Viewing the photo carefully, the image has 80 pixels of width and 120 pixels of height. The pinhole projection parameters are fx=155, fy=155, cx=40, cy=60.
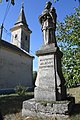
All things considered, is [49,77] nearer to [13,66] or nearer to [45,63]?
[45,63]

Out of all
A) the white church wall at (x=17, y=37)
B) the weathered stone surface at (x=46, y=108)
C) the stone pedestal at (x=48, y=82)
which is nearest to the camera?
the weathered stone surface at (x=46, y=108)

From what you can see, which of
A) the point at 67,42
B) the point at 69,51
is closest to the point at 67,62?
the point at 69,51

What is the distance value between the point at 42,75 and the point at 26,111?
4.65 feet

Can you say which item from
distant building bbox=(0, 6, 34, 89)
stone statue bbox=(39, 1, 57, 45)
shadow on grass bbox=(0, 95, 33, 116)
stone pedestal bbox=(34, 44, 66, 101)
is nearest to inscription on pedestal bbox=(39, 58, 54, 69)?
stone pedestal bbox=(34, 44, 66, 101)

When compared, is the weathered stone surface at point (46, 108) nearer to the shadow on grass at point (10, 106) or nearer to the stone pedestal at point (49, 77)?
the stone pedestal at point (49, 77)

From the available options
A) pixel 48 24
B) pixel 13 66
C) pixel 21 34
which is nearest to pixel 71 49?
pixel 48 24

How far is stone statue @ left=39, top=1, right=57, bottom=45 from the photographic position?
20.6 feet

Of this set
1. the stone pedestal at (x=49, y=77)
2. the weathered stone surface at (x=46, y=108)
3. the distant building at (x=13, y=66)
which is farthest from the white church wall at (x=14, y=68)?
the weathered stone surface at (x=46, y=108)

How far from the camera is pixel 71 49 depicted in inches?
325

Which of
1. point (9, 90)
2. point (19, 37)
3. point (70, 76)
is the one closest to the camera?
point (70, 76)

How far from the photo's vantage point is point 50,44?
6.19 metres

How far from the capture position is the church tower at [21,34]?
106 feet

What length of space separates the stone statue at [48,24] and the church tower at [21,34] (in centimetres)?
2560

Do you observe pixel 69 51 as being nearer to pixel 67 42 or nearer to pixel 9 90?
pixel 67 42
